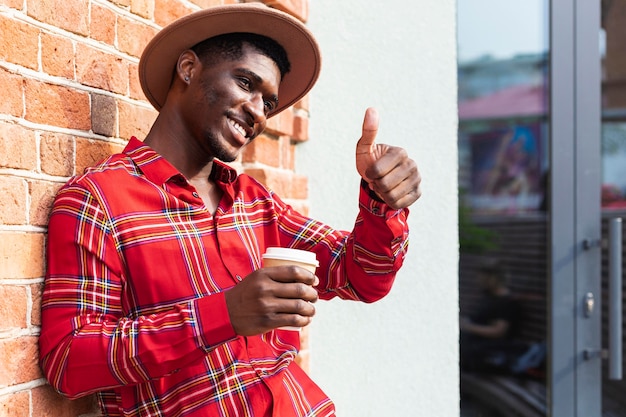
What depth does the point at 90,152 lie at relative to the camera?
1884 mm

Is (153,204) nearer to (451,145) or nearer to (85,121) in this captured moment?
(85,121)

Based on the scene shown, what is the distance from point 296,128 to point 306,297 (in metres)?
1.44

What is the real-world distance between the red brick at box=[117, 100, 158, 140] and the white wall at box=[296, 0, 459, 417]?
1006 mm

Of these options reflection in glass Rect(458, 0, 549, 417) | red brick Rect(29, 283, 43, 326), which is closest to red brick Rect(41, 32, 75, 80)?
red brick Rect(29, 283, 43, 326)

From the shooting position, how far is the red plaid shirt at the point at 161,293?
1526mm

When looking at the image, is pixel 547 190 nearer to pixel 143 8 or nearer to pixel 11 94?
pixel 143 8

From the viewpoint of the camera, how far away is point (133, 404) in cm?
169

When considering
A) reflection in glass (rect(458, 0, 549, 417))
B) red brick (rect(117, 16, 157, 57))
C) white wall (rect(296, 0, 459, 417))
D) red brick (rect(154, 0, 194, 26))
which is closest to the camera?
red brick (rect(117, 16, 157, 57))

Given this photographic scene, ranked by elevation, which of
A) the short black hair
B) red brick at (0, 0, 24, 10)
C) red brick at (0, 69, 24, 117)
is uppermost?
red brick at (0, 0, 24, 10)

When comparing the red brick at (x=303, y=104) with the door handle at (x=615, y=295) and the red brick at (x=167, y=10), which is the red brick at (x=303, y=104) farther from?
the door handle at (x=615, y=295)

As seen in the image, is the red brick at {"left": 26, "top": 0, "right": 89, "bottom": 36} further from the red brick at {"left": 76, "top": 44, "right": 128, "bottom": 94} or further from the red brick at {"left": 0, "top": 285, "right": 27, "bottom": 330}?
the red brick at {"left": 0, "top": 285, "right": 27, "bottom": 330}

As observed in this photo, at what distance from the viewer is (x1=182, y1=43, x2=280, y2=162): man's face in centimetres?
182

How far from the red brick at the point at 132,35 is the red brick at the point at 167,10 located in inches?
2.4

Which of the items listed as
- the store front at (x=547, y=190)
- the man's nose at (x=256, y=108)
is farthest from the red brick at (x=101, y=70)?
the store front at (x=547, y=190)
